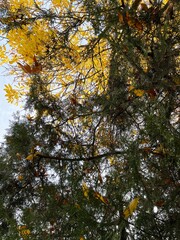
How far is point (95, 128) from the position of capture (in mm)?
2900

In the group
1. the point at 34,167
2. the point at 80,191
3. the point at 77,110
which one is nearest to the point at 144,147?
the point at 80,191

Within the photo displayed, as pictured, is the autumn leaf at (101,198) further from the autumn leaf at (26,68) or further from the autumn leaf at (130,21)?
the autumn leaf at (26,68)

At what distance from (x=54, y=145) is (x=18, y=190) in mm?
498

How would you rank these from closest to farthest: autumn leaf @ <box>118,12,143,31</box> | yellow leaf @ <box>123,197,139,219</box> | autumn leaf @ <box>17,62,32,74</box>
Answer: yellow leaf @ <box>123,197,139,219</box>, autumn leaf @ <box>118,12,143,31</box>, autumn leaf @ <box>17,62,32,74</box>

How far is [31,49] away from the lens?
3.04m

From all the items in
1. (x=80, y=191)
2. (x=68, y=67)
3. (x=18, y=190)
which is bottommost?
(x=80, y=191)

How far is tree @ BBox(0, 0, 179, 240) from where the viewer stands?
2.18 m

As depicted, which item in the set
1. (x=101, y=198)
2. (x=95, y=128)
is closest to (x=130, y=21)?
(x=95, y=128)

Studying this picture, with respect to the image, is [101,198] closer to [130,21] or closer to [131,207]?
[131,207]

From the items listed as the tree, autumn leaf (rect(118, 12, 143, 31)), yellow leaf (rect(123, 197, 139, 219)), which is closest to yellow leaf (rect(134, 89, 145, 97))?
the tree

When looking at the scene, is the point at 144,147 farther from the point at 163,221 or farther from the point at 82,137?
the point at 82,137

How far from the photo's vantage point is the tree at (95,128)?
2.18 metres

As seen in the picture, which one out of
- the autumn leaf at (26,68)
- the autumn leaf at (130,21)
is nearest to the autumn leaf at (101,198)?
the autumn leaf at (130,21)

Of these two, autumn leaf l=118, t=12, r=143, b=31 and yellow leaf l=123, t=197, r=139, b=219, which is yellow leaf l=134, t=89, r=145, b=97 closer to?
autumn leaf l=118, t=12, r=143, b=31
